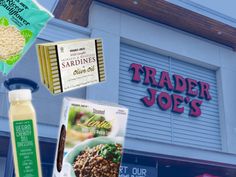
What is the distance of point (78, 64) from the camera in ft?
3.59

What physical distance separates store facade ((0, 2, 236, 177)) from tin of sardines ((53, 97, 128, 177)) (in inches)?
286

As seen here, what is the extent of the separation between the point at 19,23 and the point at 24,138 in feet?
1.33

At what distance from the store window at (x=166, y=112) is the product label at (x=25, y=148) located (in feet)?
32.5

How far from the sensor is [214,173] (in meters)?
10.4

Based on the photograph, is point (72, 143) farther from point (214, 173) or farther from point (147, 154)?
point (214, 173)

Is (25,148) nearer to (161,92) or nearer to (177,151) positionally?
(177,151)

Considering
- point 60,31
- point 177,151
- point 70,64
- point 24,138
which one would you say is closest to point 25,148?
point 24,138

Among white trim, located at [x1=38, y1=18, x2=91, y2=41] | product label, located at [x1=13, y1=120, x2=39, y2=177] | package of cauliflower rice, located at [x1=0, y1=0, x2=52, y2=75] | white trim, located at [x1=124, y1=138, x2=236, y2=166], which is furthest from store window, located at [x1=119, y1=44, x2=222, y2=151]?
product label, located at [x1=13, y1=120, x2=39, y2=177]

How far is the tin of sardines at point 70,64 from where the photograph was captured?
3.48 ft

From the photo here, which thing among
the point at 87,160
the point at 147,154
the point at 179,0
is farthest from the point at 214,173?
the point at 87,160

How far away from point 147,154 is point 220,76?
6401mm

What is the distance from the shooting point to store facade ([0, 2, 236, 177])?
9.27m

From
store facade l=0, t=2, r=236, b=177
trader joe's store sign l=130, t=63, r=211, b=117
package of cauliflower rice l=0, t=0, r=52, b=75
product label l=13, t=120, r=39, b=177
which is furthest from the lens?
trader joe's store sign l=130, t=63, r=211, b=117

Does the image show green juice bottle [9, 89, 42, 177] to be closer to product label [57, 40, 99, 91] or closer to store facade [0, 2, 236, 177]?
product label [57, 40, 99, 91]
